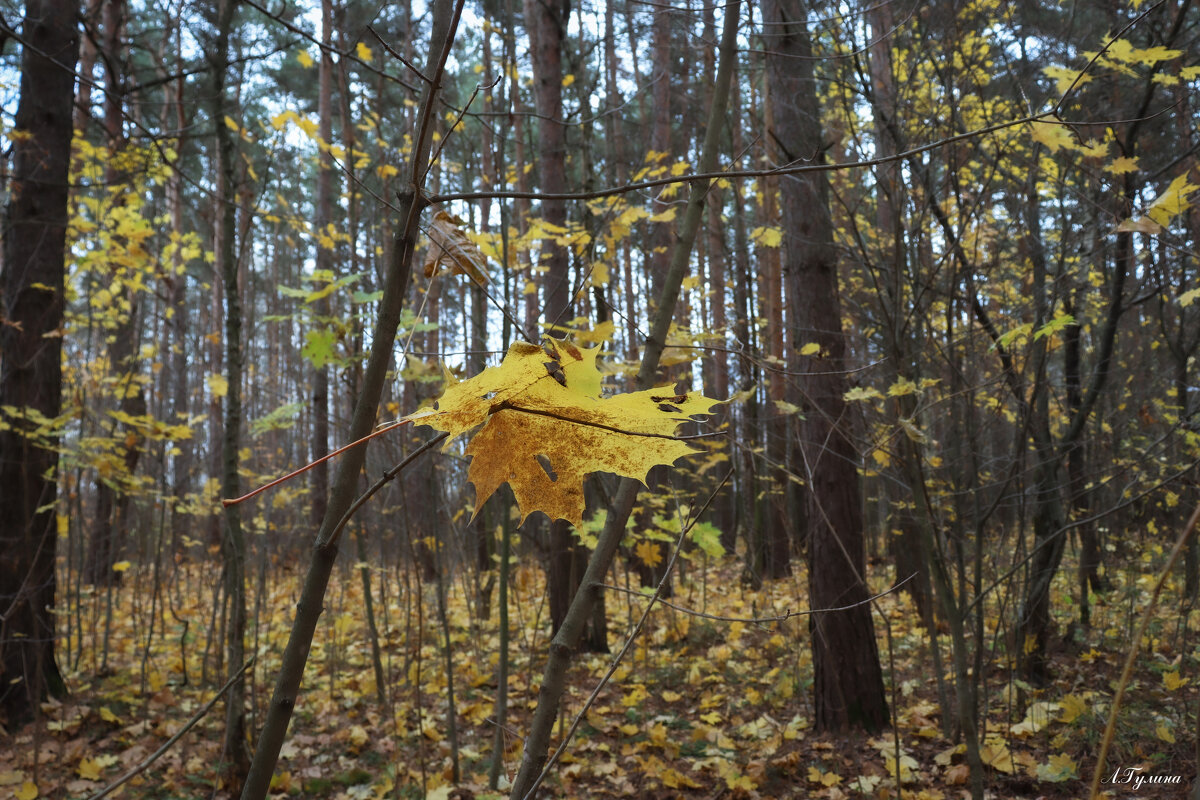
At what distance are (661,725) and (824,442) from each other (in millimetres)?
1659

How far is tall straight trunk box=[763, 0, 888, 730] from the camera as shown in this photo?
3445 millimetres

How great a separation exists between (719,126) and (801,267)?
249cm

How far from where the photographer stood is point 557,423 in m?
0.72

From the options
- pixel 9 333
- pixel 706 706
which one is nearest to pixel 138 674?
pixel 9 333

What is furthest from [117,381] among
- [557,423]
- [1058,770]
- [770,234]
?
[1058,770]

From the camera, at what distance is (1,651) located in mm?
3543

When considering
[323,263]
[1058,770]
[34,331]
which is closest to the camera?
[1058,770]

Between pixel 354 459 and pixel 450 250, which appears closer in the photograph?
pixel 354 459

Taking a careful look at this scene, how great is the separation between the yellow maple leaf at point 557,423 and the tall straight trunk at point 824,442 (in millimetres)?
2754

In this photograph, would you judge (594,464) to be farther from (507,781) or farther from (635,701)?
(635,701)

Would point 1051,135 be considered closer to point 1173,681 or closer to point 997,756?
point 997,756

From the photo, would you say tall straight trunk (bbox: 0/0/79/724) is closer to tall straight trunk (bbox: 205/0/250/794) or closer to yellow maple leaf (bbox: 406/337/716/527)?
tall straight trunk (bbox: 205/0/250/794)

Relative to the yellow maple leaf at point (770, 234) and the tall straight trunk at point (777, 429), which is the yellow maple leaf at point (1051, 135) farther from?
the tall straight trunk at point (777, 429)

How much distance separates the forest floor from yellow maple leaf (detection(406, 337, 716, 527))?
63.0 inches
